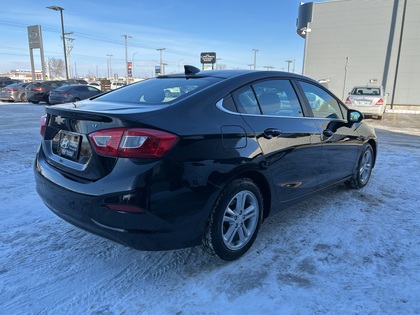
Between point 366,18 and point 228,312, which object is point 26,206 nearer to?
point 228,312

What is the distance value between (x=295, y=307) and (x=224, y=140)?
127cm

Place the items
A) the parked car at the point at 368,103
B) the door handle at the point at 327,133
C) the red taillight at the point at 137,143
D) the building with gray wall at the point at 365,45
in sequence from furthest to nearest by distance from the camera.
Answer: the building with gray wall at the point at 365,45 → the parked car at the point at 368,103 → the door handle at the point at 327,133 → the red taillight at the point at 137,143

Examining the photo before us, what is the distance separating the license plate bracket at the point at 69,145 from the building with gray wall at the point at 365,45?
91.9ft

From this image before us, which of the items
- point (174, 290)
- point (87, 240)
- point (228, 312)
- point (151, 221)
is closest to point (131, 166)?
point (151, 221)

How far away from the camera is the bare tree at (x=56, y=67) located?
9302cm

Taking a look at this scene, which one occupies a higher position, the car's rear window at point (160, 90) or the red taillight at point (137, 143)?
the car's rear window at point (160, 90)

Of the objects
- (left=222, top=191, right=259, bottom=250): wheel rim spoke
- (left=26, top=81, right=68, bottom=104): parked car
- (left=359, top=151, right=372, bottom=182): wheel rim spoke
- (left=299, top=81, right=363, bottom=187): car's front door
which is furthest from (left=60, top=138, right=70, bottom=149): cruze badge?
(left=26, top=81, right=68, bottom=104): parked car

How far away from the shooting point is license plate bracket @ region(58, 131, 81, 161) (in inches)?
97.0

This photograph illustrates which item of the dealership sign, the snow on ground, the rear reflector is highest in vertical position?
the dealership sign

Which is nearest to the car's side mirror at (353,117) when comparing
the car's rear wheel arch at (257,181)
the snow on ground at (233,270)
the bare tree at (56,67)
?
the snow on ground at (233,270)

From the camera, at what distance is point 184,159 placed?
2275mm

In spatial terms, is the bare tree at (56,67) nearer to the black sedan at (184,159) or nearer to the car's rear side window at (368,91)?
the car's rear side window at (368,91)

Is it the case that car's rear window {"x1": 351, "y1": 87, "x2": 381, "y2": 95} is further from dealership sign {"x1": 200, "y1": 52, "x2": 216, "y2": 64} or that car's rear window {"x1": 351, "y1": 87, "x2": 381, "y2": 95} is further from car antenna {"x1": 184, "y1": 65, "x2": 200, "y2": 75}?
car antenna {"x1": 184, "y1": 65, "x2": 200, "y2": 75}

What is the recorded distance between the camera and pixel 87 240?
314cm
